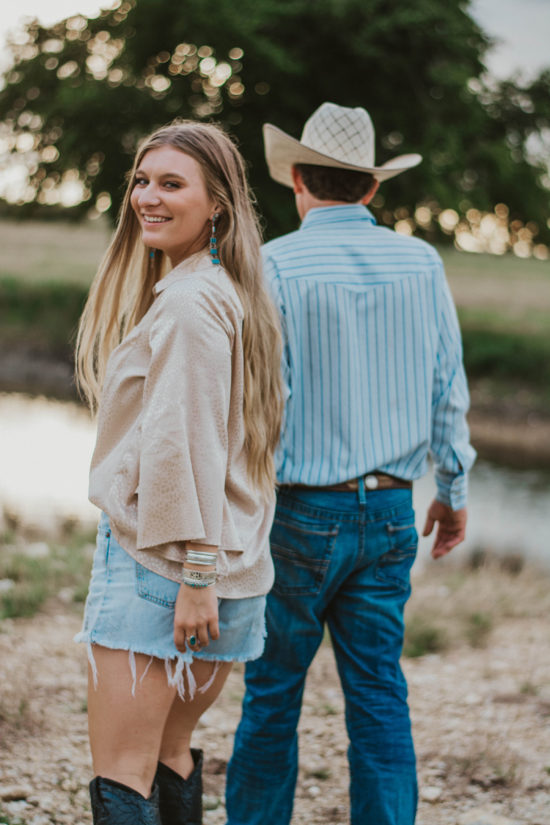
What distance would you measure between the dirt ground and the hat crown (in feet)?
7.34

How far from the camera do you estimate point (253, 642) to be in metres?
2.22

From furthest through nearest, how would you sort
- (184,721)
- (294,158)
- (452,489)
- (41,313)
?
(41,313)
(452,489)
(294,158)
(184,721)

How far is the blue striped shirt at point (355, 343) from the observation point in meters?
2.62

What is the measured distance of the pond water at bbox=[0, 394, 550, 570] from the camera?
29.0ft

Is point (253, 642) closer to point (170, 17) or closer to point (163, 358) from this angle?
point (163, 358)

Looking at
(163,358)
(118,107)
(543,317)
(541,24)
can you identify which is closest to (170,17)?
(118,107)

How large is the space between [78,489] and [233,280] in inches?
313

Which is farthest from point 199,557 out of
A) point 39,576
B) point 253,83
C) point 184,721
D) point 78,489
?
point 253,83

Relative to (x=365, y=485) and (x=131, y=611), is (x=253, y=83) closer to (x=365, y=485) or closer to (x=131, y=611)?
(x=365, y=485)

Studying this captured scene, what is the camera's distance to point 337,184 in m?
2.81

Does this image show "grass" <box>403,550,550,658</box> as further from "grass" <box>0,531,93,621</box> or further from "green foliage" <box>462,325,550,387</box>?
"green foliage" <box>462,325,550,387</box>

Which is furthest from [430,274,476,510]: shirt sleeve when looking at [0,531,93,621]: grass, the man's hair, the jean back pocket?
[0,531,93,621]: grass

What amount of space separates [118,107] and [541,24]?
930 centimetres

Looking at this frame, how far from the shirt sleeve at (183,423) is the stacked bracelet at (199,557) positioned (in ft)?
0.09
